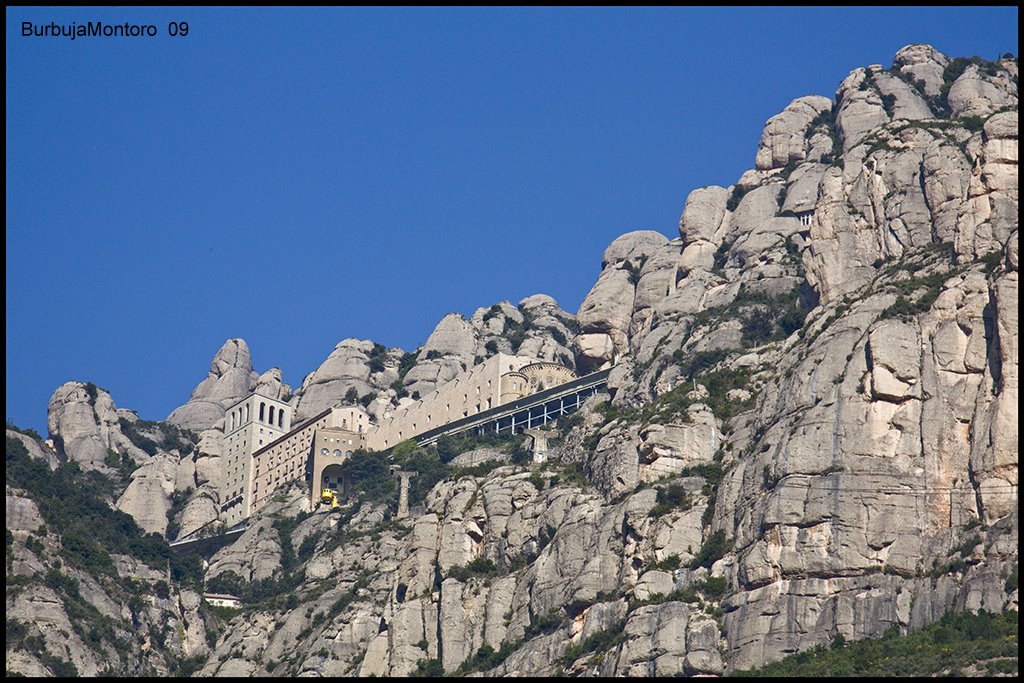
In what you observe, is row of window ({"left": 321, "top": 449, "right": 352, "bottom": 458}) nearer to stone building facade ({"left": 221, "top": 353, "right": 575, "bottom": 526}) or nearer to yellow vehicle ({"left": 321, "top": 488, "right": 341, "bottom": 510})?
stone building facade ({"left": 221, "top": 353, "right": 575, "bottom": 526})

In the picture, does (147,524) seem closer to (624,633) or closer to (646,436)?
(646,436)

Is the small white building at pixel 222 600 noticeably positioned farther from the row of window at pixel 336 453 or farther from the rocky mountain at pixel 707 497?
the row of window at pixel 336 453

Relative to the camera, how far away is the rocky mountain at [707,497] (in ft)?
289

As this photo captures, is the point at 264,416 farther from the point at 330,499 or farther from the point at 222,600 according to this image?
the point at 222,600

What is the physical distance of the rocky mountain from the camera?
88.1 m

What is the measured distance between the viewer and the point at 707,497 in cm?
9794

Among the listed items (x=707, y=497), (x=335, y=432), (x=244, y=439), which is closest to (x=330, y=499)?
(x=335, y=432)

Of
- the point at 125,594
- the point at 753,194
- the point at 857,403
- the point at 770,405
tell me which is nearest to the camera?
the point at 857,403

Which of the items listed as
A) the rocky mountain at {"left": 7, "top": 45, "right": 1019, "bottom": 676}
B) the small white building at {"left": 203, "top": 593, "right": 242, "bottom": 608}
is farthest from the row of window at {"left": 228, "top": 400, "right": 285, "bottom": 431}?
the small white building at {"left": 203, "top": 593, "right": 242, "bottom": 608}

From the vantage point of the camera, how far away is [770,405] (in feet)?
330

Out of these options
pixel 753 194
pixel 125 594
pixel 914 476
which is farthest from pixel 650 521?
pixel 753 194

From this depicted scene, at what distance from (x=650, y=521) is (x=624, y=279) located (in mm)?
63905

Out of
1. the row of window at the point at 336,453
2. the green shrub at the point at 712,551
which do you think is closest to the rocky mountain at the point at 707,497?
the green shrub at the point at 712,551

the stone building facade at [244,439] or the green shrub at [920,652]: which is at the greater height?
the stone building facade at [244,439]
